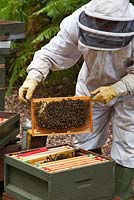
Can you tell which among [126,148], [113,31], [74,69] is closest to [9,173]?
[126,148]

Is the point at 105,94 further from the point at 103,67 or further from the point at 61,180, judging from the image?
the point at 61,180

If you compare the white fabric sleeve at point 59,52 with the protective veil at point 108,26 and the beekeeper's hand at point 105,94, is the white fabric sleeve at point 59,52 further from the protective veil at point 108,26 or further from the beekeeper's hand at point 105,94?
the beekeeper's hand at point 105,94

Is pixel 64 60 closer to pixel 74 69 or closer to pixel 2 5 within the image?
pixel 74 69

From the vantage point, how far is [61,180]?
123 inches

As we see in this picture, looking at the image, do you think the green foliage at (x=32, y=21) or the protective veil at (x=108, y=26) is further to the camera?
the green foliage at (x=32, y=21)

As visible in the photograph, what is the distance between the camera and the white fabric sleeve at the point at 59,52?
12.0ft

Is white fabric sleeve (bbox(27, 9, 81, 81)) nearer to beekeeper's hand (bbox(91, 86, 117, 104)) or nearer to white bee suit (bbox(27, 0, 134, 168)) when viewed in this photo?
white bee suit (bbox(27, 0, 134, 168))

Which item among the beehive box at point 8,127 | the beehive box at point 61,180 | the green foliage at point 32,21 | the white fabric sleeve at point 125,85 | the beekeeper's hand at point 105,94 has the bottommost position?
the beehive box at point 61,180

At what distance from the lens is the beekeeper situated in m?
3.30

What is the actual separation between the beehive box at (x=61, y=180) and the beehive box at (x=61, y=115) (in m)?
0.25

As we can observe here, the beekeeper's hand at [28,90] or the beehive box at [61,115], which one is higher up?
the beekeeper's hand at [28,90]

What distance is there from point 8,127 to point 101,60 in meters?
0.90

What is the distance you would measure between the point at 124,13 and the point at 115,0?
10 centimetres

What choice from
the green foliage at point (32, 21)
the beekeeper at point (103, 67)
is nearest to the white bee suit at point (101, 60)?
the beekeeper at point (103, 67)
